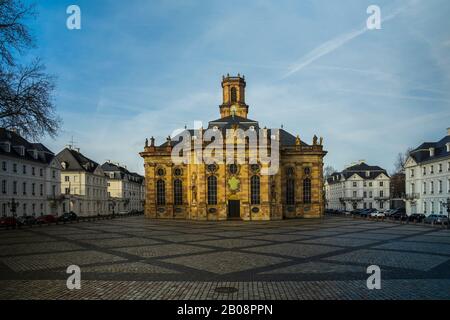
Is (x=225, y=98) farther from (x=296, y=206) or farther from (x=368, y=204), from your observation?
(x=368, y=204)

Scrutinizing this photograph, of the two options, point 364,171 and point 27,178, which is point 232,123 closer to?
point 27,178

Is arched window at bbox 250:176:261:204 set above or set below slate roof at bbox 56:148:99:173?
below

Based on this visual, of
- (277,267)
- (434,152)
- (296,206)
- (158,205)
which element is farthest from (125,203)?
(277,267)

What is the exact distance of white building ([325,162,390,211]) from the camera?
93.6m

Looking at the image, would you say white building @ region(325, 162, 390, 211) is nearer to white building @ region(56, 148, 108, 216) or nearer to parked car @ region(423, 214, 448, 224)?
parked car @ region(423, 214, 448, 224)

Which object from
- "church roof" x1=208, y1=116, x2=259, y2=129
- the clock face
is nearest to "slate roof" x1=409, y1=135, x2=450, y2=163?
"church roof" x1=208, y1=116, x2=259, y2=129

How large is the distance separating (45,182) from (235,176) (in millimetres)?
31298

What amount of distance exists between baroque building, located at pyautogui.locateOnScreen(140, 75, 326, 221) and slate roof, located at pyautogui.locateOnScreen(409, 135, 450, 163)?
16565 millimetres

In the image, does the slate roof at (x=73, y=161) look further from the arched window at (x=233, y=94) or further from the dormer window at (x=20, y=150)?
the arched window at (x=233, y=94)

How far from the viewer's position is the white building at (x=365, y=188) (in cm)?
9356

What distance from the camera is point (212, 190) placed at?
168 ft

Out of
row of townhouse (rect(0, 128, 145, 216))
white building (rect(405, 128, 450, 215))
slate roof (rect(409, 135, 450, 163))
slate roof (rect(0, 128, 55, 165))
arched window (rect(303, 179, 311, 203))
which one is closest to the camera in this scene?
row of townhouse (rect(0, 128, 145, 216))

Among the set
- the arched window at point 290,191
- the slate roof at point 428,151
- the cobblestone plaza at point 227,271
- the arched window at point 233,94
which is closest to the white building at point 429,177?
the slate roof at point 428,151

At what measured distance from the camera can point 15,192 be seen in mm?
50406
